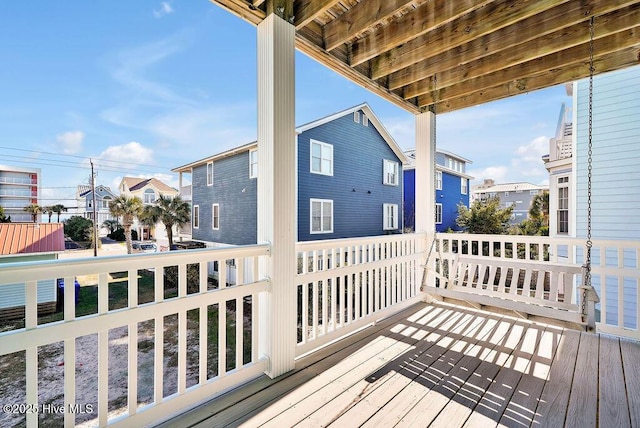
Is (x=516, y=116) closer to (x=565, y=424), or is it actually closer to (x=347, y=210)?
(x=347, y=210)

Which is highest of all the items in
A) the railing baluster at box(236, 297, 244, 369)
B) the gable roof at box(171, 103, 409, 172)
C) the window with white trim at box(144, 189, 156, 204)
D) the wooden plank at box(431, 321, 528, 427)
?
the gable roof at box(171, 103, 409, 172)

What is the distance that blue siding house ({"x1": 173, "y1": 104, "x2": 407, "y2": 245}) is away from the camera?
969 cm

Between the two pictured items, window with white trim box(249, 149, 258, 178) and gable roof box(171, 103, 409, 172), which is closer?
gable roof box(171, 103, 409, 172)

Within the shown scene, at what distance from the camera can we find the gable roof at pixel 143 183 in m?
13.1

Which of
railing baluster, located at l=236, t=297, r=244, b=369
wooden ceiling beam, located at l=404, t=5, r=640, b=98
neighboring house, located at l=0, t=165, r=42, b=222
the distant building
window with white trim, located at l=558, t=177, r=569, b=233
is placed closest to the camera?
railing baluster, located at l=236, t=297, r=244, b=369

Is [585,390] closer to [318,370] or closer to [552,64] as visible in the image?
[318,370]

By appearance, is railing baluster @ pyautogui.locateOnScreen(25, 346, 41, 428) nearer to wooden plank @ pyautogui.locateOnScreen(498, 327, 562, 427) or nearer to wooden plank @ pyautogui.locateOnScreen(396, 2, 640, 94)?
wooden plank @ pyautogui.locateOnScreen(498, 327, 562, 427)

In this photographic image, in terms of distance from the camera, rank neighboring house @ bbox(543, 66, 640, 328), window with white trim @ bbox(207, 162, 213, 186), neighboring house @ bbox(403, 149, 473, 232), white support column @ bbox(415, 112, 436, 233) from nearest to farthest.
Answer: white support column @ bbox(415, 112, 436, 233)
neighboring house @ bbox(543, 66, 640, 328)
window with white trim @ bbox(207, 162, 213, 186)
neighboring house @ bbox(403, 149, 473, 232)

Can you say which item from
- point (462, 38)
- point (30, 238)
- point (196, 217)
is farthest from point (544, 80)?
point (196, 217)

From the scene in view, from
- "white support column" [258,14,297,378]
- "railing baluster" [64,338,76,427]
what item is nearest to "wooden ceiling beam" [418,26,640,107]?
"white support column" [258,14,297,378]

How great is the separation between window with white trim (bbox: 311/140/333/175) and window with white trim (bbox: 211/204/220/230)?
4.72 meters

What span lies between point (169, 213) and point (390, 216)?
10.2 m

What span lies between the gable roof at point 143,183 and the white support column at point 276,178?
13.7 meters

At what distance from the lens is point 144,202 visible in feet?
41.5
